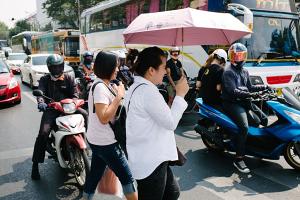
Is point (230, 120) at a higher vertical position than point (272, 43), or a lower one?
lower

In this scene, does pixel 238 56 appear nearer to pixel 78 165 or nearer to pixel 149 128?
pixel 78 165

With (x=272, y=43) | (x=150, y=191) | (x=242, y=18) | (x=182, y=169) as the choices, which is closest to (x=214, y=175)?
(x=182, y=169)

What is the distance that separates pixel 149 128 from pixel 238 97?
268 centimetres

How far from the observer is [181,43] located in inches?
164

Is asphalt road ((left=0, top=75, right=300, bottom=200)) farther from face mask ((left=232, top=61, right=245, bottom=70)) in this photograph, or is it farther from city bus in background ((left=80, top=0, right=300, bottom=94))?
city bus in background ((left=80, top=0, right=300, bottom=94))

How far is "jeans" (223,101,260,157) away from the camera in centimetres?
480

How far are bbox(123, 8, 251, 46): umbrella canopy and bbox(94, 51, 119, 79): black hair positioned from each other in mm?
550

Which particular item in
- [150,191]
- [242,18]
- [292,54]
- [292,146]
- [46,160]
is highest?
[242,18]

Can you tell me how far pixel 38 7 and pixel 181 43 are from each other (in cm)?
11114

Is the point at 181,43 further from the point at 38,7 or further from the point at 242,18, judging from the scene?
the point at 38,7

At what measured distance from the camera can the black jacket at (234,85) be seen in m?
4.76

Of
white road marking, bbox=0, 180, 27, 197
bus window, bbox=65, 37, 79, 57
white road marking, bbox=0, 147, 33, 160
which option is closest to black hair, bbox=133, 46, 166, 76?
white road marking, bbox=0, 180, 27, 197

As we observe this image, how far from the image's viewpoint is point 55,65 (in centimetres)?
465

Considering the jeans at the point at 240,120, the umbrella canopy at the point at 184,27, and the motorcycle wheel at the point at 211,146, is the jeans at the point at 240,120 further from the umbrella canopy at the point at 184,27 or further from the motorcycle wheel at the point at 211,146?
Answer: the umbrella canopy at the point at 184,27
